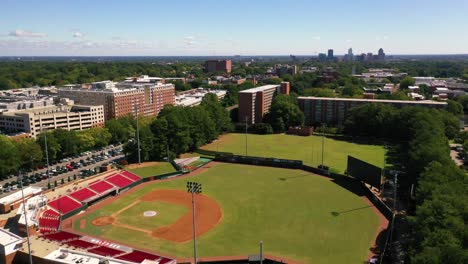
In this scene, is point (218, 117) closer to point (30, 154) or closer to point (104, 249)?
point (30, 154)

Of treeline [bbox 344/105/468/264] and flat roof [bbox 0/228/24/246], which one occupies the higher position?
treeline [bbox 344/105/468/264]

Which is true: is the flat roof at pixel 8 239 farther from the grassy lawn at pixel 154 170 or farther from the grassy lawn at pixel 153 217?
the grassy lawn at pixel 154 170

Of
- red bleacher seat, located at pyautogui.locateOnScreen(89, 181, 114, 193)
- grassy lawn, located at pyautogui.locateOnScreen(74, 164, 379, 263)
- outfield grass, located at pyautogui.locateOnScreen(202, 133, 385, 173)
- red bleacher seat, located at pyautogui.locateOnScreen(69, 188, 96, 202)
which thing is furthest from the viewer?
outfield grass, located at pyautogui.locateOnScreen(202, 133, 385, 173)

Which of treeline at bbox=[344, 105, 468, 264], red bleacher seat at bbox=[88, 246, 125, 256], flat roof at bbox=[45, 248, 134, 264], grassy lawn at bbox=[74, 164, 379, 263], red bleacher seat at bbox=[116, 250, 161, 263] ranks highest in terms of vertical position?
treeline at bbox=[344, 105, 468, 264]

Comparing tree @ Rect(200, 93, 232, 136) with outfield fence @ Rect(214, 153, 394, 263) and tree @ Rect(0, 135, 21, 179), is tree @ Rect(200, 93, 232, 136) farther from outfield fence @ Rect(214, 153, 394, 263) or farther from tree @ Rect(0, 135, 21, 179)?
tree @ Rect(0, 135, 21, 179)

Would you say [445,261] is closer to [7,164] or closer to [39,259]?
[39,259]

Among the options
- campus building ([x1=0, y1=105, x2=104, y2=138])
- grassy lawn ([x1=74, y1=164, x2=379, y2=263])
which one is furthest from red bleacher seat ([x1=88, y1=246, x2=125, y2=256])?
campus building ([x1=0, y1=105, x2=104, y2=138])

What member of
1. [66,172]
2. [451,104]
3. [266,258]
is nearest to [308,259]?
[266,258]

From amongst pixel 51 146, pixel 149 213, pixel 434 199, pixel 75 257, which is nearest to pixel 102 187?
pixel 149 213
